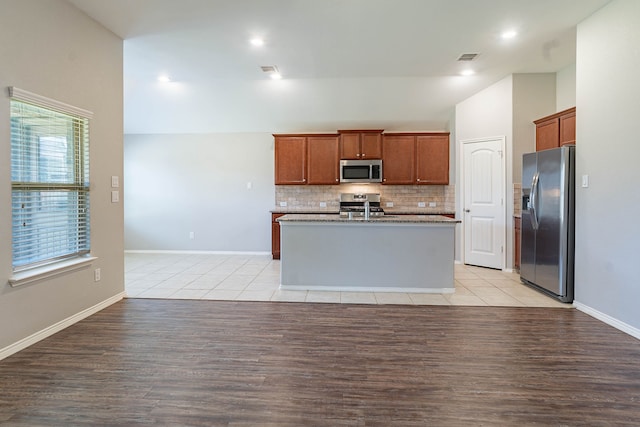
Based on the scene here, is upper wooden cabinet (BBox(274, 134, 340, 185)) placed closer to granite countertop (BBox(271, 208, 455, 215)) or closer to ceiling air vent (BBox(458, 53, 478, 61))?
granite countertop (BBox(271, 208, 455, 215))

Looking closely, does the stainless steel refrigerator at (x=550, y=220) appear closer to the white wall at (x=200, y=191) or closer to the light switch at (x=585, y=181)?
the light switch at (x=585, y=181)

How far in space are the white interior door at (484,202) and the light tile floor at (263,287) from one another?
0.91 feet

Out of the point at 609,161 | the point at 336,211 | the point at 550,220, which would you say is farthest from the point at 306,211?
the point at 609,161

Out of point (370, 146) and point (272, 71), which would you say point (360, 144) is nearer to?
point (370, 146)

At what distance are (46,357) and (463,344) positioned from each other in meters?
3.05

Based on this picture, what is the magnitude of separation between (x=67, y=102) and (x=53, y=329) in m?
1.94

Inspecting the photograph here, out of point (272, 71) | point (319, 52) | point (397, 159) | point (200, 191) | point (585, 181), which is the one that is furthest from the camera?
point (200, 191)

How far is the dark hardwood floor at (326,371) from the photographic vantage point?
5.57 ft

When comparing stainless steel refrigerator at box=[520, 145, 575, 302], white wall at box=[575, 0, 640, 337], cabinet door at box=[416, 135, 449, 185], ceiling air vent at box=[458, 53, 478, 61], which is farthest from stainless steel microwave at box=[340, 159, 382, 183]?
white wall at box=[575, 0, 640, 337]

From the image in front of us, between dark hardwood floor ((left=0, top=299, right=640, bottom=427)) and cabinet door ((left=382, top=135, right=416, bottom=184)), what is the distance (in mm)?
3395

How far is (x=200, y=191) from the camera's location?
6461 mm

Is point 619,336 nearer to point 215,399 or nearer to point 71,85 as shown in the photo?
point 215,399

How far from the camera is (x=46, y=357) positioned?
7.50 ft

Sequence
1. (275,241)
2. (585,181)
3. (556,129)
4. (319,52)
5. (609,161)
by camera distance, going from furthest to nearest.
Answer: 1. (275,241)
2. (556,129)
3. (319,52)
4. (585,181)
5. (609,161)
